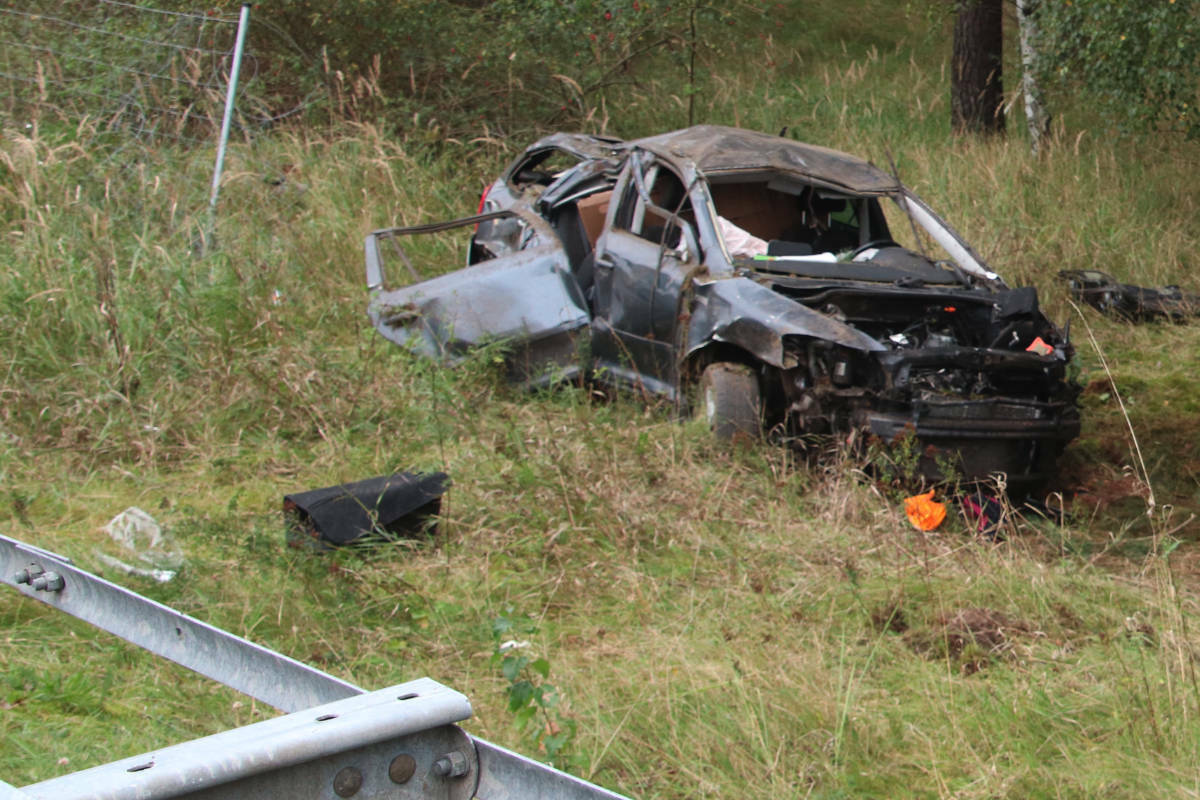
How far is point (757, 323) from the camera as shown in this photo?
20.7 ft

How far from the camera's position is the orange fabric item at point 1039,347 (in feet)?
21.2

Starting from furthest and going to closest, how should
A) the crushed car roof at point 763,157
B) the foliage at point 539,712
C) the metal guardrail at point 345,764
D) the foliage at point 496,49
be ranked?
the foliage at point 496,49 → the crushed car roof at point 763,157 → the foliage at point 539,712 → the metal guardrail at point 345,764

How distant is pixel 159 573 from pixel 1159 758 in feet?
11.4

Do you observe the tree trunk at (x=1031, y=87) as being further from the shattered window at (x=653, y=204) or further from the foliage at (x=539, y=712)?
the foliage at (x=539, y=712)

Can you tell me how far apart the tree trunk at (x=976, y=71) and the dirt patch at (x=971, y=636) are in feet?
32.3

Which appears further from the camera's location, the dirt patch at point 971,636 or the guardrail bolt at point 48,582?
the dirt patch at point 971,636

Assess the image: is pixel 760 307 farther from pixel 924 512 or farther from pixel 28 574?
pixel 28 574

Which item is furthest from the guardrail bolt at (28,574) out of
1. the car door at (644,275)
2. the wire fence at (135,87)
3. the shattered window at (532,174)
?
the wire fence at (135,87)

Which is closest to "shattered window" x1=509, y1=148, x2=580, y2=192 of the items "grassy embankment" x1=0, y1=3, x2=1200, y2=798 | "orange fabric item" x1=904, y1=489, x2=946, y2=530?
"grassy embankment" x1=0, y1=3, x2=1200, y2=798

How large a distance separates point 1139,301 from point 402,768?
9176 mm

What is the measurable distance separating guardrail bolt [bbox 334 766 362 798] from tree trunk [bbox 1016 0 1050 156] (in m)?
11.7

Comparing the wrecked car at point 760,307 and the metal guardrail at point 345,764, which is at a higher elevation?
the metal guardrail at point 345,764

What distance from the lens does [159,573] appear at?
481cm

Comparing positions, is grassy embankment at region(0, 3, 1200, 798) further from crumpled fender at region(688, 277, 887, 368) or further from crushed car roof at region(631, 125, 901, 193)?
crushed car roof at region(631, 125, 901, 193)
